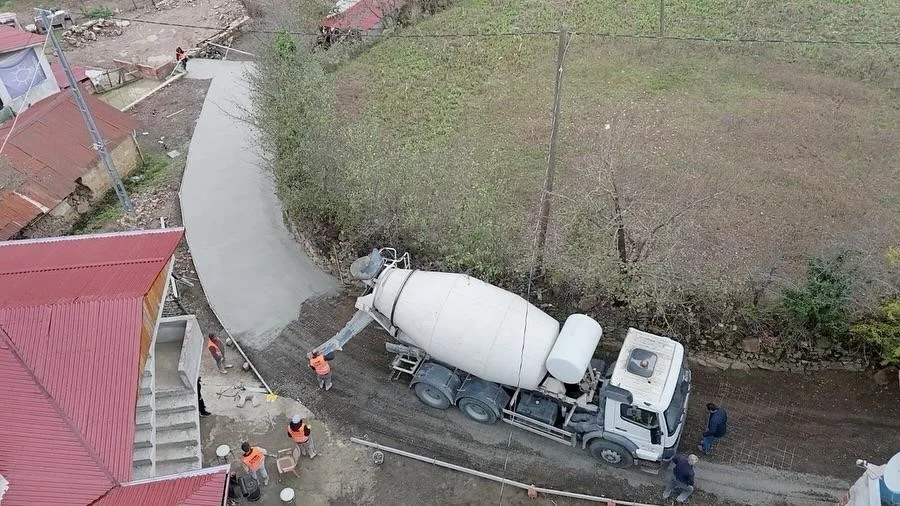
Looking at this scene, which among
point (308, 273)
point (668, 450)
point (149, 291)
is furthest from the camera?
point (308, 273)

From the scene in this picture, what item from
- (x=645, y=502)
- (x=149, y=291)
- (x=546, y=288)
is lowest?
(x=645, y=502)

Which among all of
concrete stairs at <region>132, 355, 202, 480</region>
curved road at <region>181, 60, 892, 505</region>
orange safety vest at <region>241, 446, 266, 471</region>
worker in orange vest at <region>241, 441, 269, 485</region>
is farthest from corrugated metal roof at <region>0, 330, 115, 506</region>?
curved road at <region>181, 60, 892, 505</region>

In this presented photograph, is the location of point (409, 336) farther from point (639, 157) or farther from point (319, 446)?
point (639, 157)

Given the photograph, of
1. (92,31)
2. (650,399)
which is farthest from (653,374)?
(92,31)

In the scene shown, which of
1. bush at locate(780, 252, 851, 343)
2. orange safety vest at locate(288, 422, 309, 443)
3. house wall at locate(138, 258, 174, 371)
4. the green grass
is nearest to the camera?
house wall at locate(138, 258, 174, 371)

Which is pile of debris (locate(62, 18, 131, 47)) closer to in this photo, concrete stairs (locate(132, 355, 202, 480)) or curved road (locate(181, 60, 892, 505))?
curved road (locate(181, 60, 892, 505))

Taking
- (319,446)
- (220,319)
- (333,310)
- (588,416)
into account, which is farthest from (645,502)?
(220,319)

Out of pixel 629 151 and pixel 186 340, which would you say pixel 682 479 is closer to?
pixel 186 340
